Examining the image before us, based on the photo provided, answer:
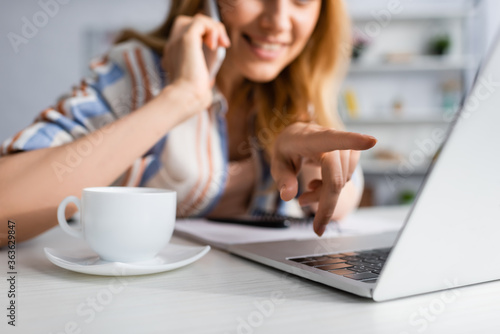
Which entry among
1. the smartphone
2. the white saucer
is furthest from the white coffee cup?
the smartphone

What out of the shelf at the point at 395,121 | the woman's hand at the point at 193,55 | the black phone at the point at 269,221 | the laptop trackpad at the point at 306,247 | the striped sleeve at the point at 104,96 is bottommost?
the shelf at the point at 395,121

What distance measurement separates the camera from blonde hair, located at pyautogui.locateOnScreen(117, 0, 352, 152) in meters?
1.16

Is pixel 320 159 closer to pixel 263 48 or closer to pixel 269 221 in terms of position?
pixel 269 221

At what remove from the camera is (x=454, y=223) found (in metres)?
0.33

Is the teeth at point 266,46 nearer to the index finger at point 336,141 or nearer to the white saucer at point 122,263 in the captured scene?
the index finger at point 336,141

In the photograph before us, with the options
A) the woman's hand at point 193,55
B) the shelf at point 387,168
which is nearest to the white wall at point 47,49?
the shelf at point 387,168

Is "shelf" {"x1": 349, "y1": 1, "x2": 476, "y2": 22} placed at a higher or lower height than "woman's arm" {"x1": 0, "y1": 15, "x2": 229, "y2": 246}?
lower

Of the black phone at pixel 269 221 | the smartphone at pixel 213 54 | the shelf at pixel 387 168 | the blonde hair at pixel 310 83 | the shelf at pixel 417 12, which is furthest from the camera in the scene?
the shelf at pixel 387 168

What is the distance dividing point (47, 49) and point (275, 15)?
115 inches

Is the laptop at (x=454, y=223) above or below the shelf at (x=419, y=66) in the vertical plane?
above

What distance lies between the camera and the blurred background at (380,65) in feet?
10.5

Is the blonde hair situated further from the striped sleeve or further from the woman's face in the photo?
the striped sleeve

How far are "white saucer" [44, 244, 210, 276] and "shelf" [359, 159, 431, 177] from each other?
9.50 ft

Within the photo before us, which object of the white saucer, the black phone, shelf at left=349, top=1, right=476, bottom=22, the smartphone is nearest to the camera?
the white saucer
